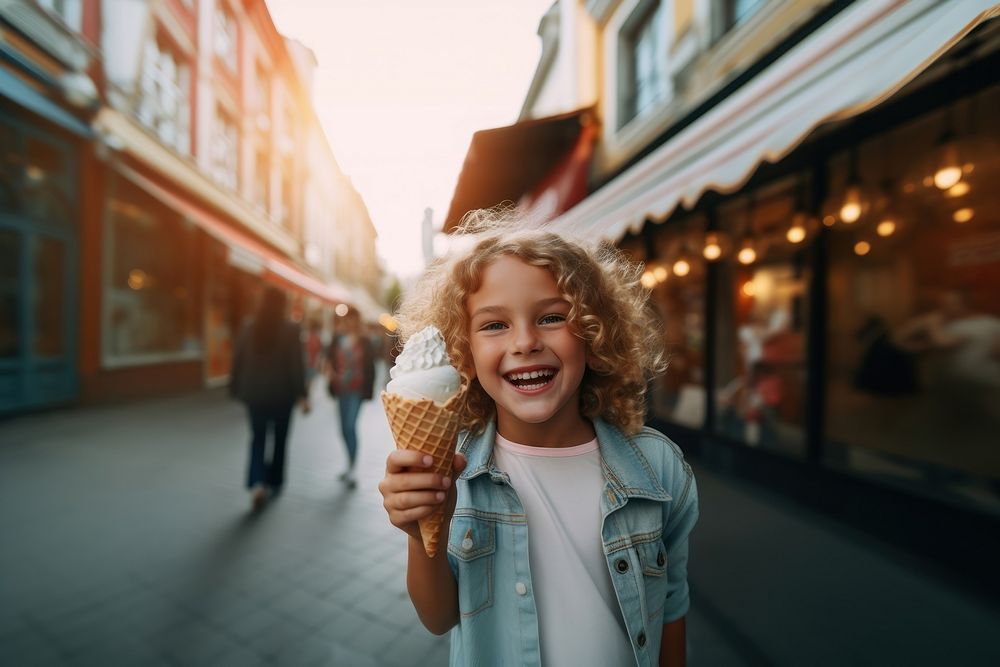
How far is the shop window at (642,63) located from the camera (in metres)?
6.41

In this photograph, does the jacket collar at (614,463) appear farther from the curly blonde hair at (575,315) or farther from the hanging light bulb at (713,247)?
the hanging light bulb at (713,247)

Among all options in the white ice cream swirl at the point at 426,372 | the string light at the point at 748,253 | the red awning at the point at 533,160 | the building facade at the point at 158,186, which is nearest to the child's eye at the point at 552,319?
the white ice cream swirl at the point at 426,372

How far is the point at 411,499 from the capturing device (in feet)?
3.08

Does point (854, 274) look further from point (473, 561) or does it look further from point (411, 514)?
point (411, 514)

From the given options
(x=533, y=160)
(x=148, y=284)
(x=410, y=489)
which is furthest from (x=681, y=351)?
(x=148, y=284)

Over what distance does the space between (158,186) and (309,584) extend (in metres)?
9.96

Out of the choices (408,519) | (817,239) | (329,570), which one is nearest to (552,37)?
(817,239)

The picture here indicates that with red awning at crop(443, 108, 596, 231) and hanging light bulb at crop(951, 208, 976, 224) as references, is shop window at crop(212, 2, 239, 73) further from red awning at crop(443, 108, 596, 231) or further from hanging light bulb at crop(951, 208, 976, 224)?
hanging light bulb at crop(951, 208, 976, 224)

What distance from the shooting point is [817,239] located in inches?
167

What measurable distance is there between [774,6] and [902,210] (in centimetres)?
213

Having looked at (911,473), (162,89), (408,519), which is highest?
(162,89)

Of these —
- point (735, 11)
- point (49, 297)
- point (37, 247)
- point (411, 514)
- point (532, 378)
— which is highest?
point (735, 11)

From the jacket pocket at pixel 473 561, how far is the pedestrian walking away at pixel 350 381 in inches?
166

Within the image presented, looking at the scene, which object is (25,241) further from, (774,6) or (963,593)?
(963,593)
